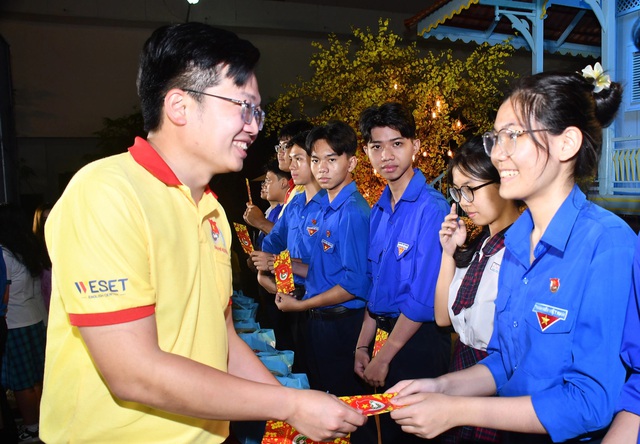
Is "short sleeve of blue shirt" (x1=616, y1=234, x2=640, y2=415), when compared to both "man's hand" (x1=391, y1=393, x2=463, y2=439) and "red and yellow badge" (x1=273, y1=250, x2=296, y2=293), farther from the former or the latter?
"red and yellow badge" (x1=273, y1=250, x2=296, y2=293)

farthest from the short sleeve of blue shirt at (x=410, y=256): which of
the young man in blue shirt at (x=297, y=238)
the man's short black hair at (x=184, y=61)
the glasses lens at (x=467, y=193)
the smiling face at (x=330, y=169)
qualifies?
the man's short black hair at (x=184, y=61)

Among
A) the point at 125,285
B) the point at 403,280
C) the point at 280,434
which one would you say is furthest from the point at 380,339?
the point at 125,285

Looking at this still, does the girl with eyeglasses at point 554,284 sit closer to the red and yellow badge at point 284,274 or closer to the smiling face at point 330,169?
the red and yellow badge at point 284,274

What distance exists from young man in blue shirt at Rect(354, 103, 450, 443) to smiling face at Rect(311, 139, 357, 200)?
548 millimetres

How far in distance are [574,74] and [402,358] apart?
→ 1.61m

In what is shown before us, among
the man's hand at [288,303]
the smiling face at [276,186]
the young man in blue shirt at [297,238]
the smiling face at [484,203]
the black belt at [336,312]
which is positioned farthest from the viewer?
the smiling face at [276,186]

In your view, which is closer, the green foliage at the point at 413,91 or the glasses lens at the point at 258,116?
the glasses lens at the point at 258,116

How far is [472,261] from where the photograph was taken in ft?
7.06

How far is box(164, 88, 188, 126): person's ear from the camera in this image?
1.25m

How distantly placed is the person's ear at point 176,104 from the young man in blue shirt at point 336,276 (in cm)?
192

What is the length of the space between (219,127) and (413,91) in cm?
662

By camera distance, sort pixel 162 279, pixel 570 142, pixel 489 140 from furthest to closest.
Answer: pixel 489 140 < pixel 570 142 < pixel 162 279

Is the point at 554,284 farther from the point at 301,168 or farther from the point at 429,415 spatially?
the point at 301,168

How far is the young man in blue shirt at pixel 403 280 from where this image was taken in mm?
2490
